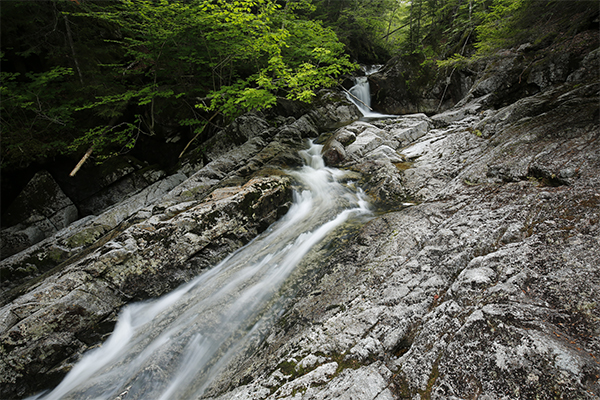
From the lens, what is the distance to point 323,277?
404 cm

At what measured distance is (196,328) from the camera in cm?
398

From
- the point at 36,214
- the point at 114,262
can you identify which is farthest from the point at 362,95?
the point at 36,214

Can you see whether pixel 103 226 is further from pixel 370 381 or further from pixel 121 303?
pixel 370 381

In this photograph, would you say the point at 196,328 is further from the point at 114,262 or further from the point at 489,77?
the point at 489,77

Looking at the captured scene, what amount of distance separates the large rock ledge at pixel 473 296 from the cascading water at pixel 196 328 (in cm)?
59

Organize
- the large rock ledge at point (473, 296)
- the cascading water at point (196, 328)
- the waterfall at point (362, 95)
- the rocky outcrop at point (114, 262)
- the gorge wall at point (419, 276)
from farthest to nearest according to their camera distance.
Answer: the waterfall at point (362, 95) → the rocky outcrop at point (114, 262) → the cascading water at point (196, 328) → the gorge wall at point (419, 276) → the large rock ledge at point (473, 296)

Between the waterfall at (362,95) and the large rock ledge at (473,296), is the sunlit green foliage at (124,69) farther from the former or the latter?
the large rock ledge at (473,296)

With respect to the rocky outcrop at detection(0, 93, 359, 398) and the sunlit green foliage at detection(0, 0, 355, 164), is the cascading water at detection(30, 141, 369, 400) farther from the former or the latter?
the sunlit green foliage at detection(0, 0, 355, 164)

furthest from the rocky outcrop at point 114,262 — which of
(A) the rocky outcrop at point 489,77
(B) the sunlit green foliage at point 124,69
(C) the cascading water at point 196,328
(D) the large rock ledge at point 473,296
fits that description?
(A) the rocky outcrop at point 489,77

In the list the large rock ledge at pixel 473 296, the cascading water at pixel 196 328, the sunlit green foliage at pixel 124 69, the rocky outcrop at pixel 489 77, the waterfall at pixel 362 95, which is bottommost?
the large rock ledge at pixel 473 296

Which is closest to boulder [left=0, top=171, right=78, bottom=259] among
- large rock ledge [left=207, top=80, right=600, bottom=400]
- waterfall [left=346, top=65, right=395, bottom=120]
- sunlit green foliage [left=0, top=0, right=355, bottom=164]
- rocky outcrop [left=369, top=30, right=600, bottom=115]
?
sunlit green foliage [left=0, top=0, right=355, bottom=164]

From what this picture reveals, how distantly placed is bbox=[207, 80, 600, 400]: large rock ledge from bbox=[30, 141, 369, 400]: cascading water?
23.1 inches

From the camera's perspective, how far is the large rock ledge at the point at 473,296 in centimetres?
178

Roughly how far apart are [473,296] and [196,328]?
13.2 ft
